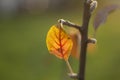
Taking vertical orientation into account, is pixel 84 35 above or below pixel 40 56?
above

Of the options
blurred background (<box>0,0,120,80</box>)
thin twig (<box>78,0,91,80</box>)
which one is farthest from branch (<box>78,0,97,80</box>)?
blurred background (<box>0,0,120,80</box>)

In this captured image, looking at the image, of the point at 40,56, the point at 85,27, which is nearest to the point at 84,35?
the point at 85,27

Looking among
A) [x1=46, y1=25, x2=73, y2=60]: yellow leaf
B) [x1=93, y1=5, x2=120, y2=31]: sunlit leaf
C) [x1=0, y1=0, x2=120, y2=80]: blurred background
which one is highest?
[x1=93, y1=5, x2=120, y2=31]: sunlit leaf

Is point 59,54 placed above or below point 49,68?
above

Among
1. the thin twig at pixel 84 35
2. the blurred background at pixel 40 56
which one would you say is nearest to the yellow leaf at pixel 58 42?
the thin twig at pixel 84 35

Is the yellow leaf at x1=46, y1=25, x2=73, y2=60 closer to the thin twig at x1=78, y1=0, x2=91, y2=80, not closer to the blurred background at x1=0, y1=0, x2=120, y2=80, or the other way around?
the thin twig at x1=78, y1=0, x2=91, y2=80

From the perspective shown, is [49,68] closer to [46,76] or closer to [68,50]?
[46,76]

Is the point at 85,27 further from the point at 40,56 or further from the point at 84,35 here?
the point at 40,56

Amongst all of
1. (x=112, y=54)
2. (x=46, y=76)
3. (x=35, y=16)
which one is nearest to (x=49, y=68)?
(x=46, y=76)
